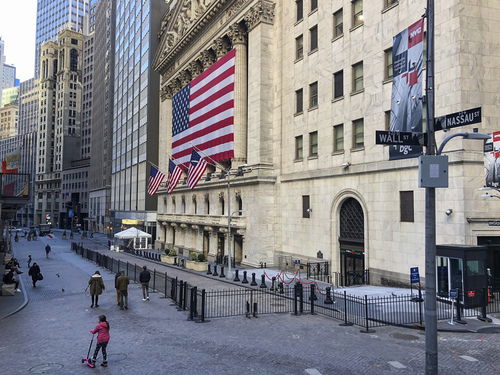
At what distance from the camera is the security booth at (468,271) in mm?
18797

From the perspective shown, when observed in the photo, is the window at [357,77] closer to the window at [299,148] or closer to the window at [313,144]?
the window at [313,144]

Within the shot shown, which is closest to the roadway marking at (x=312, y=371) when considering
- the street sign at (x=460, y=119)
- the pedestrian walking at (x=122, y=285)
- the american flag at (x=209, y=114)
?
the street sign at (x=460, y=119)

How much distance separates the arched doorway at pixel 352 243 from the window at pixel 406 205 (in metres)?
3.74

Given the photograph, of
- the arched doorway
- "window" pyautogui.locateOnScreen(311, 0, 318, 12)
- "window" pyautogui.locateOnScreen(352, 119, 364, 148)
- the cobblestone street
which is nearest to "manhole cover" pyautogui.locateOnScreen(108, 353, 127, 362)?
the cobblestone street

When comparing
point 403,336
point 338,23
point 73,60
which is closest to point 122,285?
point 403,336

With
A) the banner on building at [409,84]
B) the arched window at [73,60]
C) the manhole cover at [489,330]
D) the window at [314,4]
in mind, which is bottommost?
the manhole cover at [489,330]

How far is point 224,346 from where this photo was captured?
14047 mm

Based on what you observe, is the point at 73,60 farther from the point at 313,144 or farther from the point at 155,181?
the point at 313,144

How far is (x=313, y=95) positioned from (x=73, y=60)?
150 meters

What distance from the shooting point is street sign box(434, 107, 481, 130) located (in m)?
9.39

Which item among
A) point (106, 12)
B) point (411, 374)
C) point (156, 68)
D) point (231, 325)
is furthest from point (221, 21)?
point (106, 12)

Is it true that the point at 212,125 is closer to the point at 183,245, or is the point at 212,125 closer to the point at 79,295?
the point at 183,245

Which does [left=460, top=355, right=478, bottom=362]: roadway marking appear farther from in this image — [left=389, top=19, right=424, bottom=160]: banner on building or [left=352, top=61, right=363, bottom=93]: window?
[left=352, top=61, right=363, bottom=93]: window

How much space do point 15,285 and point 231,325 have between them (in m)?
14.4
